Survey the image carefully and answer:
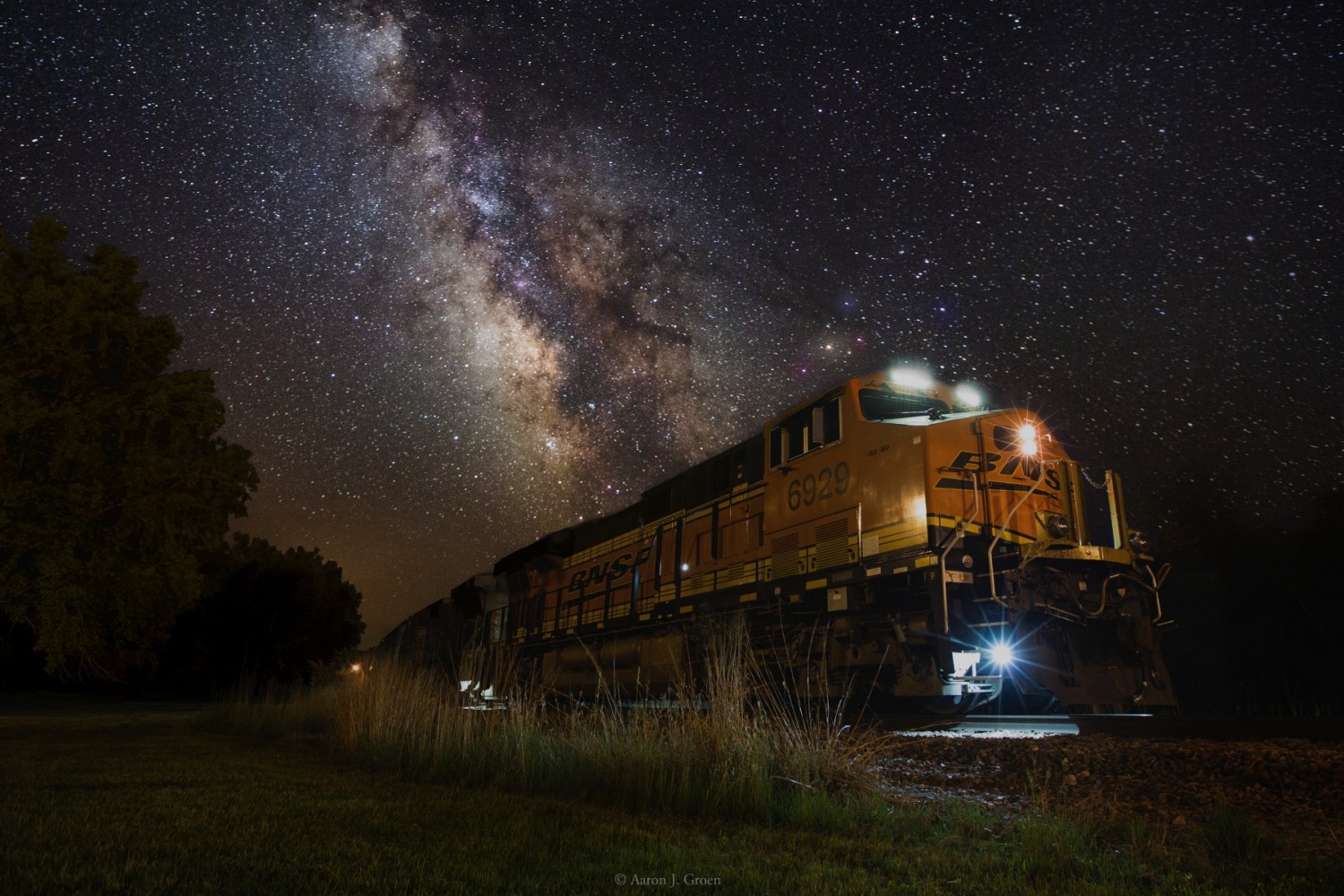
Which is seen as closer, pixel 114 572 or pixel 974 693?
pixel 974 693

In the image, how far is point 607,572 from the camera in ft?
59.1

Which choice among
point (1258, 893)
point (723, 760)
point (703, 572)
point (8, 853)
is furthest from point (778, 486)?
point (8, 853)

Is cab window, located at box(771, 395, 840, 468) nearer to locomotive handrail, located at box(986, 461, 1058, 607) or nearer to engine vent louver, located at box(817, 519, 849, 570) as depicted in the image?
engine vent louver, located at box(817, 519, 849, 570)

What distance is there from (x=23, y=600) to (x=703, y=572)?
13.2 metres

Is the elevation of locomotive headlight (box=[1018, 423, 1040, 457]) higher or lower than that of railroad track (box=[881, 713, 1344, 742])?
higher

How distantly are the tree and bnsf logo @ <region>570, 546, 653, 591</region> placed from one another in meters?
8.15

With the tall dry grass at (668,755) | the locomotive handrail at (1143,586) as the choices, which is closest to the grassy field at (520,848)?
the tall dry grass at (668,755)

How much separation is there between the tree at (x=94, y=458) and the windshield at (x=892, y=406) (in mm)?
13962

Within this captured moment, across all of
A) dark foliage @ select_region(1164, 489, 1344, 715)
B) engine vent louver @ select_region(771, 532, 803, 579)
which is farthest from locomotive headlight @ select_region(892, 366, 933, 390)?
dark foliage @ select_region(1164, 489, 1344, 715)

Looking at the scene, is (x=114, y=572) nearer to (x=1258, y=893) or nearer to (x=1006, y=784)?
(x=1006, y=784)

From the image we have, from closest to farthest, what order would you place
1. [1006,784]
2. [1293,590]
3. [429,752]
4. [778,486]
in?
[1006,784], [429,752], [778,486], [1293,590]

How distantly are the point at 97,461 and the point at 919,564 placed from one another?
15.1 m

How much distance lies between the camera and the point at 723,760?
5633 millimetres

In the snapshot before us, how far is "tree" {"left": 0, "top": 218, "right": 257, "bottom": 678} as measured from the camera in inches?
592
